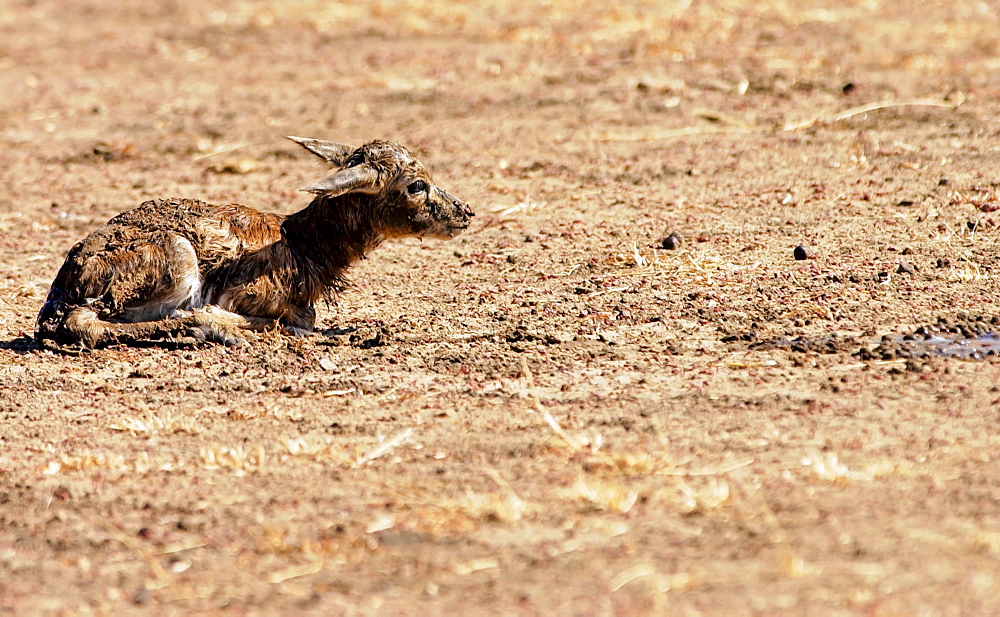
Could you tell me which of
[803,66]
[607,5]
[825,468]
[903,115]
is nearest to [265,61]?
[607,5]

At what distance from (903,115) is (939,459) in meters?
7.44

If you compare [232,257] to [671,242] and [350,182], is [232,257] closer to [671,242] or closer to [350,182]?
[350,182]

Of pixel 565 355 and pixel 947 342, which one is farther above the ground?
pixel 947 342

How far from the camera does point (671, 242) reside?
9844mm

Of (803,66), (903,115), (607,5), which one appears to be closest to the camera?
(903,115)

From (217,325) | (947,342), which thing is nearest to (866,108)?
(947,342)

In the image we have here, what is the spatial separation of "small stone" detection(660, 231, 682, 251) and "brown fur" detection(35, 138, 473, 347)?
1762 millimetres

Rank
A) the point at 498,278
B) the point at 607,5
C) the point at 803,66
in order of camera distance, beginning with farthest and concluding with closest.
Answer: the point at 607,5 < the point at 803,66 < the point at 498,278

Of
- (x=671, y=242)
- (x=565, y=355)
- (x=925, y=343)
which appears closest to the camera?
(x=925, y=343)

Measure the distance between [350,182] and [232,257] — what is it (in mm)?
982

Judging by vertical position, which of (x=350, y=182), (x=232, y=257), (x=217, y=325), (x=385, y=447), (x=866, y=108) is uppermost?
(x=350, y=182)

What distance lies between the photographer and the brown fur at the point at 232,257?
846 cm

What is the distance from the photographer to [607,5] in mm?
17438

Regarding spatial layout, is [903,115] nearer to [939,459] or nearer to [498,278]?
[498,278]
